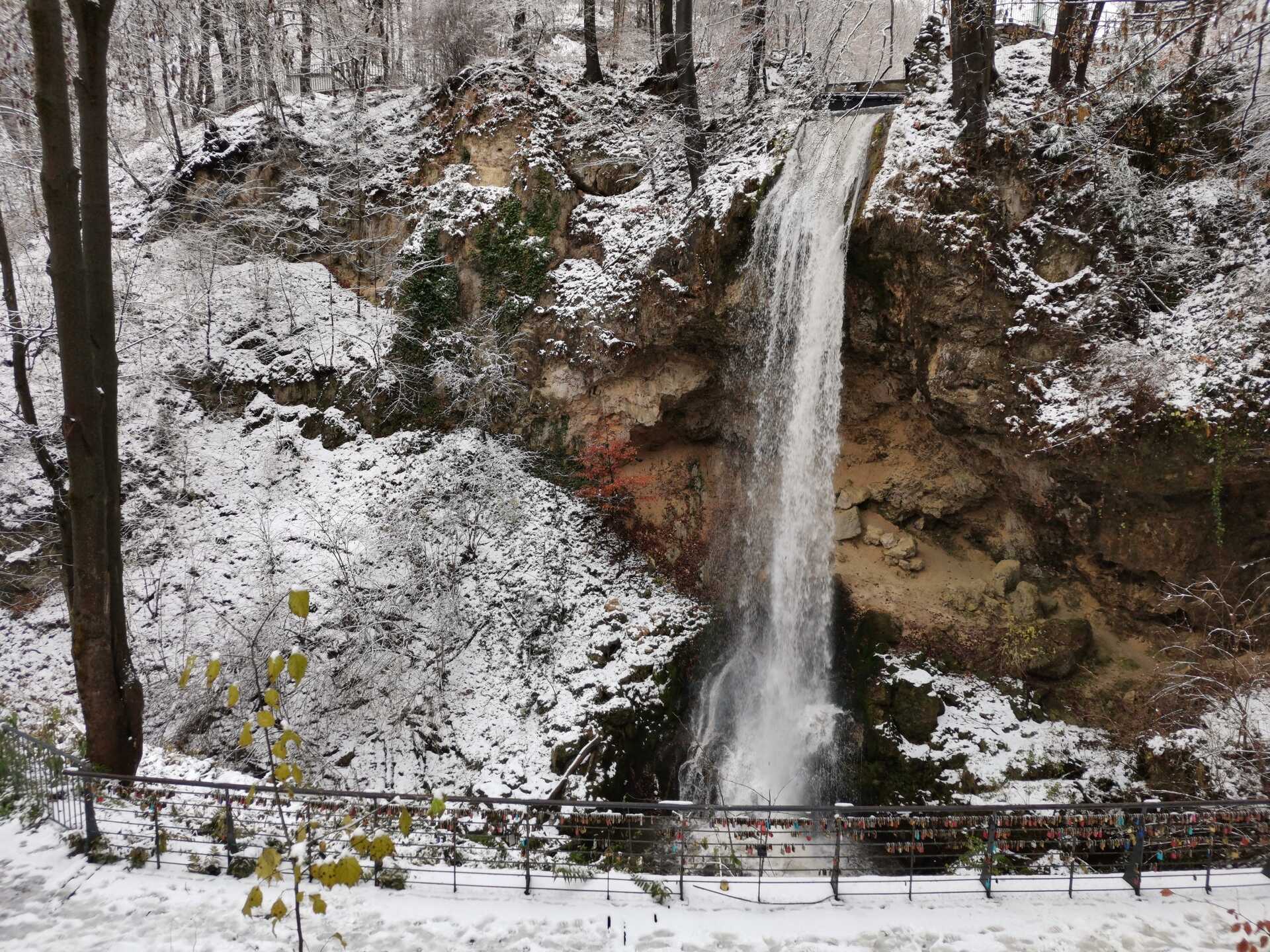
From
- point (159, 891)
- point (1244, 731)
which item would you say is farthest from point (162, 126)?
point (1244, 731)

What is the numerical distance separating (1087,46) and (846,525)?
760cm

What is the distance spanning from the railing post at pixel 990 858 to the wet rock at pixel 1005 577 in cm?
562

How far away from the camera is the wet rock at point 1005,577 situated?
1024 cm

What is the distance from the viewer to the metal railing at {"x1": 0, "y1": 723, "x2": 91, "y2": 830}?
5.84 m

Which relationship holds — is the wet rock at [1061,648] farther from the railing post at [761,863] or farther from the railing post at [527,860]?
the railing post at [527,860]

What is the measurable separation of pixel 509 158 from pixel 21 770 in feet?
41.3

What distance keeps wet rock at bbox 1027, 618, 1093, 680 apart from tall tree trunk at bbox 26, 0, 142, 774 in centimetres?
1104

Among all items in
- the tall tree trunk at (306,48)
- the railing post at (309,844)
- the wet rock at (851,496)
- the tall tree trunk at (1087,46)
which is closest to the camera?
the railing post at (309,844)

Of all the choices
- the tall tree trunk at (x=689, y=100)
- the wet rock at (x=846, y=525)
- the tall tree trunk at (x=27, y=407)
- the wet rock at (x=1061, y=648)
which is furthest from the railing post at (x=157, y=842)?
the tall tree trunk at (x=689, y=100)

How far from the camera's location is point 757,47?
13453mm

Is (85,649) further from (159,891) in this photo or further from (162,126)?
(162,126)

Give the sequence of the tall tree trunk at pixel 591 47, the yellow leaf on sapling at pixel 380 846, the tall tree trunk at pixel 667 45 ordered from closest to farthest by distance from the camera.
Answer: the yellow leaf on sapling at pixel 380 846 → the tall tree trunk at pixel 667 45 → the tall tree trunk at pixel 591 47

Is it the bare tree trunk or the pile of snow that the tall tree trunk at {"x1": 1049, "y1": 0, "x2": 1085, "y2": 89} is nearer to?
the pile of snow

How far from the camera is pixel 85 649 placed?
5.99 metres
